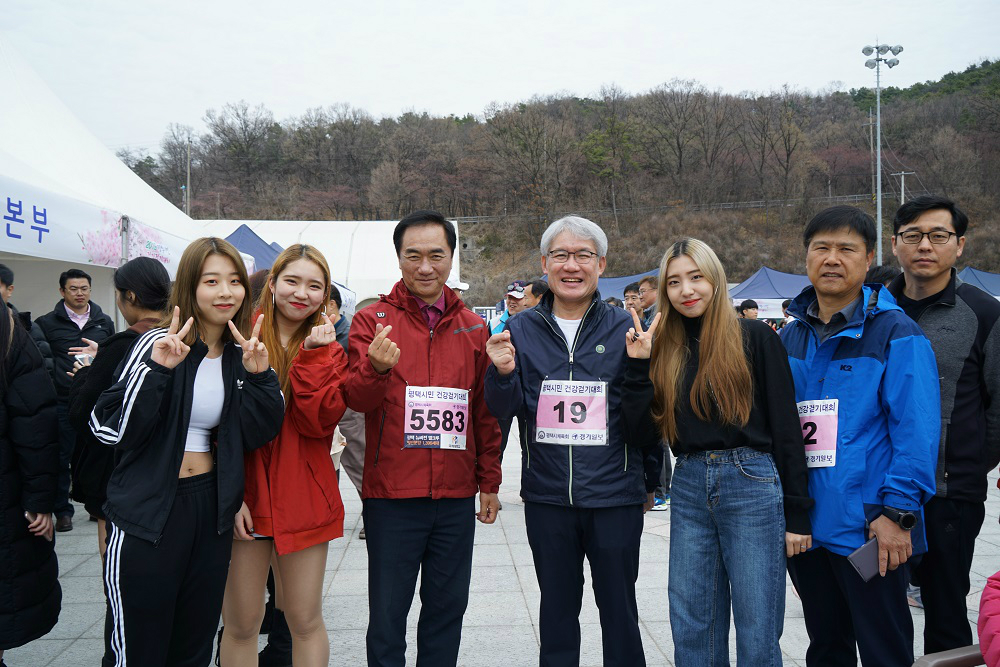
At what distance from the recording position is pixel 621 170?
49.2m

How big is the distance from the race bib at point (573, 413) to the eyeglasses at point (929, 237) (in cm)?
155

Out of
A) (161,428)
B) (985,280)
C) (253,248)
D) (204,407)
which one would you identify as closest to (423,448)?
(204,407)

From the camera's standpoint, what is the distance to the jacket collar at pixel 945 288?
9.06 ft

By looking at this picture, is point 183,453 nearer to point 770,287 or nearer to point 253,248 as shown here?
point 253,248

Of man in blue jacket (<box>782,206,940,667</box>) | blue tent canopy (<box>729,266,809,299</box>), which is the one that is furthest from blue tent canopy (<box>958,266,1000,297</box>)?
man in blue jacket (<box>782,206,940,667</box>)

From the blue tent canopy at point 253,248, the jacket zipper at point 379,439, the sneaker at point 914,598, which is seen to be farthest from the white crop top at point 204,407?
the blue tent canopy at point 253,248

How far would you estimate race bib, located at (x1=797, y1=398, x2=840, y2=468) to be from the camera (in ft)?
7.64

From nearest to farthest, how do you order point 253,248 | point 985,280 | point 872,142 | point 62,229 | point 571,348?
point 571,348, point 62,229, point 253,248, point 985,280, point 872,142

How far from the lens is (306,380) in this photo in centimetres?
244

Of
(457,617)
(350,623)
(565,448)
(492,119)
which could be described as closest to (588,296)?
(565,448)

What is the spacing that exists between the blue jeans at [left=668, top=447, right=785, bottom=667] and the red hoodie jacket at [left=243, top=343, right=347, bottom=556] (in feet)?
4.45

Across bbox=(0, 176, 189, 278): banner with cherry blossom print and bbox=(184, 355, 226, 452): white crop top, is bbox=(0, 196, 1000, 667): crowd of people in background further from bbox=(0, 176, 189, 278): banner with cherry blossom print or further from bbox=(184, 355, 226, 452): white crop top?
bbox=(0, 176, 189, 278): banner with cherry blossom print

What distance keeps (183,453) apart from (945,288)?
316 centimetres

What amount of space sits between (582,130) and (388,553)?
53458mm
